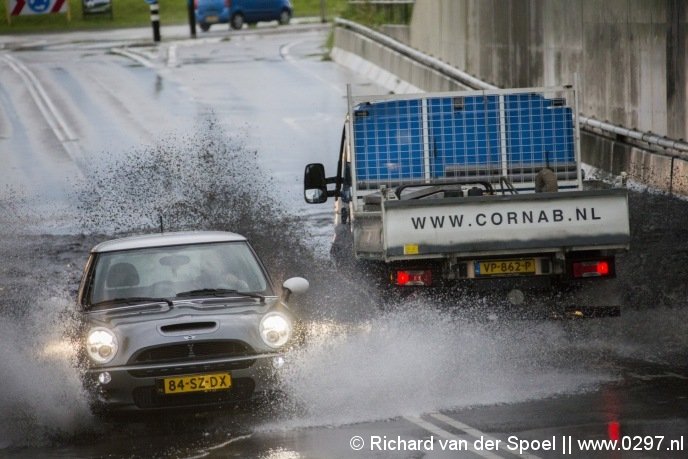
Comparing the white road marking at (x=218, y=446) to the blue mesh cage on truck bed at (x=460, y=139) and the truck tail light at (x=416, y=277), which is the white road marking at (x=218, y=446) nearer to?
the truck tail light at (x=416, y=277)

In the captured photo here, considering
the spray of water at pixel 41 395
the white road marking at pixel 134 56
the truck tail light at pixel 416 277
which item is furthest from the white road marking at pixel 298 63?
the spray of water at pixel 41 395

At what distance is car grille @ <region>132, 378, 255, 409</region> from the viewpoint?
10344 millimetres

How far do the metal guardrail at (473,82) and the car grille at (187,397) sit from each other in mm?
9610

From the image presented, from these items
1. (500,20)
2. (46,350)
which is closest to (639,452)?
(46,350)

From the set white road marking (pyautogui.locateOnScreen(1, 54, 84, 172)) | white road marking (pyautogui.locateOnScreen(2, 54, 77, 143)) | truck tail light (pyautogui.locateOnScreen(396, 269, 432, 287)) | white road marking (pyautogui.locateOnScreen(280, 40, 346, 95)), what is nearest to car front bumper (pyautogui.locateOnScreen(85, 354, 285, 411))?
truck tail light (pyautogui.locateOnScreen(396, 269, 432, 287))

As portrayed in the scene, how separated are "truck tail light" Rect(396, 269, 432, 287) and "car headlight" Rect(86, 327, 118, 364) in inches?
131

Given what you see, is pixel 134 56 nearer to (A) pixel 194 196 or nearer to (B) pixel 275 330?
(A) pixel 194 196

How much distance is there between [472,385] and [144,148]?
1715 centimetres

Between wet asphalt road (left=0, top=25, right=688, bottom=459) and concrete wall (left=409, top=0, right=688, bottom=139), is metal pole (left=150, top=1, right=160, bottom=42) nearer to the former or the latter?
concrete wall (left=409, top=0, right=688, bottom=139)

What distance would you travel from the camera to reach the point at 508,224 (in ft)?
41.9

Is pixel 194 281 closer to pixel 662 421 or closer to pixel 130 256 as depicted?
pixel 130 256

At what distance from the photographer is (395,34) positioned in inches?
1524

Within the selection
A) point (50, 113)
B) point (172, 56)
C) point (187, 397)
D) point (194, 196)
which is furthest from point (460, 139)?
point (172, 56)

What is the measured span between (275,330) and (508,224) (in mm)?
2804
